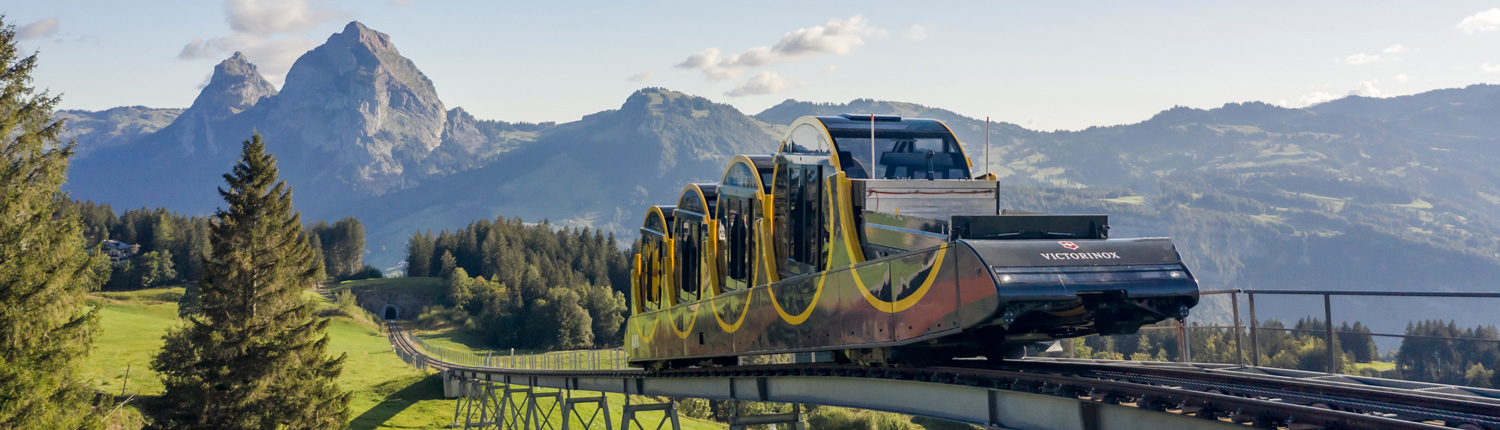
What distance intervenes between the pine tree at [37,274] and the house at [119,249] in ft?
435

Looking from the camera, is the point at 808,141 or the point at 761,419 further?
the point at 761,419

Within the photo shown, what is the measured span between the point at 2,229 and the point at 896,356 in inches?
1077

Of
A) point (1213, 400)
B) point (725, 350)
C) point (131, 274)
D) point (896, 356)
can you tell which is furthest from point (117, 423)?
point (131, 274)

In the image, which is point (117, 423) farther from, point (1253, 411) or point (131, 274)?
point (131, 274)

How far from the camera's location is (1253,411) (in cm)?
951

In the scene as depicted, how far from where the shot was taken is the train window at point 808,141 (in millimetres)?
18562

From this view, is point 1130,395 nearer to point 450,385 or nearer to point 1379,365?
point 1379,365

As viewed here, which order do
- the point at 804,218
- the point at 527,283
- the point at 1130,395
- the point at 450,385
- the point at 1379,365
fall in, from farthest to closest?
the point at 527,283 → the point at 450,385 → the point at 1379,365 → the point at 804,218 → the point at 1130,395

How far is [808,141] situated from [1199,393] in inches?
406

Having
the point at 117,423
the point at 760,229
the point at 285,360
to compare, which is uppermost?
the point at 760,229

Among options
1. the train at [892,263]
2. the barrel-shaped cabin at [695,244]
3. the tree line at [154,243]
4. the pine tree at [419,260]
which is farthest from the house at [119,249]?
the train at [892,263]

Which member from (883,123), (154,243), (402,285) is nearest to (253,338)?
(883,123)

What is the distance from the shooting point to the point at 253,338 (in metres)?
39.6

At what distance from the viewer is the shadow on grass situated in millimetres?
53719
